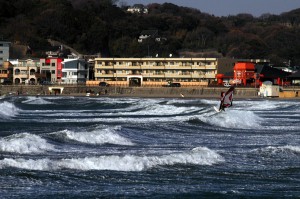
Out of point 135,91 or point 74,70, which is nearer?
point 135,91

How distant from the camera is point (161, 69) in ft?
283

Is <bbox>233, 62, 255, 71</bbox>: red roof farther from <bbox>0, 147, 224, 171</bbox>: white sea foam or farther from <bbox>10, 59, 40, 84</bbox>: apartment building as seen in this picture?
<bbox>0, 147, 224, 171</bbox>: white sea foam

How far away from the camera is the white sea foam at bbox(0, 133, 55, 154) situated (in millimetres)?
23562

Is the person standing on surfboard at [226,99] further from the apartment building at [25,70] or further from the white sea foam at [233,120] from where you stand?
the apartment building at [25,70]

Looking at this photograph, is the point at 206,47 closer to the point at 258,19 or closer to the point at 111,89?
the point at 111,89

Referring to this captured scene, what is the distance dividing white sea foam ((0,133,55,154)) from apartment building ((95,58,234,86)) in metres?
59.8

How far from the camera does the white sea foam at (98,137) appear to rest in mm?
27047

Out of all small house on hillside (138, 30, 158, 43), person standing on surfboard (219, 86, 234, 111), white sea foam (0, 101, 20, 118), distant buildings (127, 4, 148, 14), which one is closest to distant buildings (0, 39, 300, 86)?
person standing on surfboard (219, 86, 234, 111)

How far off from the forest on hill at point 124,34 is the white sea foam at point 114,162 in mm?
81378

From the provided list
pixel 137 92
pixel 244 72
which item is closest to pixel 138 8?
pixel 244 72

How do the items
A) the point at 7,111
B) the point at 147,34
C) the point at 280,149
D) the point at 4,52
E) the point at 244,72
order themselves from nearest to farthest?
the point at 280,149
the point at 7,111
the point at 244,72
the point at 4,52
the point at 147,34

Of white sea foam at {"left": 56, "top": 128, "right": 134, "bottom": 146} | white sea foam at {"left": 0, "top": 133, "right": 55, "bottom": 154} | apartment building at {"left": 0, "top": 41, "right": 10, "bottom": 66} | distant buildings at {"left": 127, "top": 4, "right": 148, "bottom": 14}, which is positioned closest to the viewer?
white sea foam at {"left": 0, "top": 133, "right": 55, "bottom": 154}

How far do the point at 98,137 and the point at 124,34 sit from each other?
97901 mm

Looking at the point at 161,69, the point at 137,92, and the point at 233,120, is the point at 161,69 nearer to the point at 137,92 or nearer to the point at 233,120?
the point at 137,92
